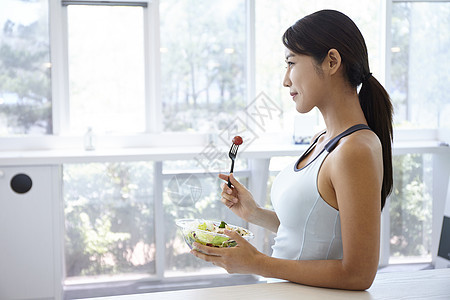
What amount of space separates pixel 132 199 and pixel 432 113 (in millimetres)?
2227

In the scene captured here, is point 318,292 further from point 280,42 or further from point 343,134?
point 280,42

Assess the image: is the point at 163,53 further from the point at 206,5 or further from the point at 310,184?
the point at 310,184

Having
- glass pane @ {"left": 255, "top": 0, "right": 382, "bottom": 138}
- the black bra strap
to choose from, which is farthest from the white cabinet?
the black bra strap

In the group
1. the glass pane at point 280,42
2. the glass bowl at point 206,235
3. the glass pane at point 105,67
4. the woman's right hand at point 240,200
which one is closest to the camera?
the glass bowl at point 206,235

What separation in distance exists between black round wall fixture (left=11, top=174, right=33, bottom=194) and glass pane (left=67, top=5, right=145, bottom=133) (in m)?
0.58

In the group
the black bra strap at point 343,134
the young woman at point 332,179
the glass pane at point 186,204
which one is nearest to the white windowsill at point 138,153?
the glass pane at point 186,204

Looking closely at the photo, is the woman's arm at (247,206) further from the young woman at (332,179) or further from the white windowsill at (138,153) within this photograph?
the white windowsill at (138,153)

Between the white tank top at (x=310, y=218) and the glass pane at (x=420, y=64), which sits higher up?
the glass pane at (x=420, y=64)

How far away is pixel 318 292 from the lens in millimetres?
998

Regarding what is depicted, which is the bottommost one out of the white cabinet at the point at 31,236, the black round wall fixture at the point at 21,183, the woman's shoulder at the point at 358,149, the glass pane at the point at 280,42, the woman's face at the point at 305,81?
the white cabinet at the point at 31,236

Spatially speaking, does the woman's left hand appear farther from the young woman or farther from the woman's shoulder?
the woman's shoulder

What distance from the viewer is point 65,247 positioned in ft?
9.94

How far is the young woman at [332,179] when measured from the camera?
38.2 inches

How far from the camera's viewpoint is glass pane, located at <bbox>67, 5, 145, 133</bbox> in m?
3.14
